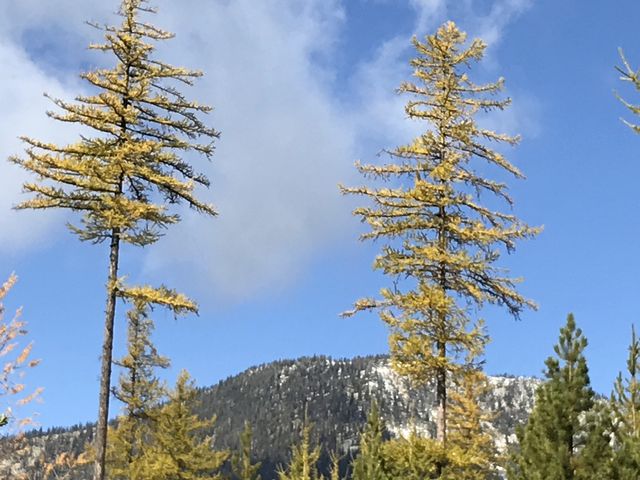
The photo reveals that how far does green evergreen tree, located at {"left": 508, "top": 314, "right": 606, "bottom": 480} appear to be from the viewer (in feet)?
51.6

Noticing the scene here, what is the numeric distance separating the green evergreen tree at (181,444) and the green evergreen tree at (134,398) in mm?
569

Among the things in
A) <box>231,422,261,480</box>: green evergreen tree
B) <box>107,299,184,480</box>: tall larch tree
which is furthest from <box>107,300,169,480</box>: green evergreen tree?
<box>231,422,261,480</box>: green evergreen tree

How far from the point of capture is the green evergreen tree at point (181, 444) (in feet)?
95.9

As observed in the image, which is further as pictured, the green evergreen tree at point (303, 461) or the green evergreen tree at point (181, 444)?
the green evergreen tree at point (181, 444)

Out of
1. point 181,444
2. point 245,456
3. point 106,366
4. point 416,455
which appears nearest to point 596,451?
point 416,455

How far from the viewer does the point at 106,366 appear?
61.6 ft

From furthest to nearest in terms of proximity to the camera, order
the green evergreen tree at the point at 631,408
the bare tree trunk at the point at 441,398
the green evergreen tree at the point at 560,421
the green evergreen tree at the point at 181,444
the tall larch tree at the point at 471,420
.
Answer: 1. the tall larch tree at the point at 471,420
2. the green evergreen tree at the point at 181,444
3. the bare tree trunk at the point at 441,398
4. the green evergreen tree at the point at 560,421
5. the green evergreen tree at the point at 631,408

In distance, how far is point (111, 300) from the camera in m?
19.3

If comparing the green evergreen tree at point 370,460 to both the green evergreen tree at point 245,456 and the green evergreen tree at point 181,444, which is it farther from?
the green evergreen tree at point 181,444

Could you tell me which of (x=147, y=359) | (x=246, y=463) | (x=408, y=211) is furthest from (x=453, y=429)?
(x=408, y=211)

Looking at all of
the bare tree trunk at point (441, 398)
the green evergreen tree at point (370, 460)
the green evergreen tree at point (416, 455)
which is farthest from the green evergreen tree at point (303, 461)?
Result: the bare tree trunk at point (441, 398)

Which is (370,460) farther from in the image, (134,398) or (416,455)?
(134,398)

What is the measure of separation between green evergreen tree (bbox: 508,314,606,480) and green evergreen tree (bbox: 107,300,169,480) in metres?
17.3

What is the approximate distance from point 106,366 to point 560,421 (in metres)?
10.3
